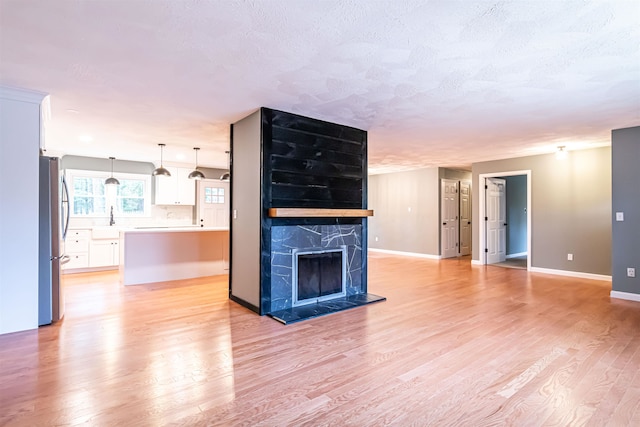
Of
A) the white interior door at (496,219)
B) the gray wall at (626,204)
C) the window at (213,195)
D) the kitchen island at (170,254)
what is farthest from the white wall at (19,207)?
the white interior door at (496,219)

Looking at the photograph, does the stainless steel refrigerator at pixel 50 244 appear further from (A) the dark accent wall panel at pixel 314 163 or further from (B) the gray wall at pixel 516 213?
(B) the gray wall at pixel 516 213

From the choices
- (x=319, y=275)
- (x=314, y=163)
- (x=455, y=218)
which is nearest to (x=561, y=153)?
(x=455, y=218)

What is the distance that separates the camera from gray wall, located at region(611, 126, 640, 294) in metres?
4.59

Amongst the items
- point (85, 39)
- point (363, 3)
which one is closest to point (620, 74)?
point (363, 3)

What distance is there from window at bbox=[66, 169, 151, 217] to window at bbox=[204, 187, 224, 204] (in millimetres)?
1263

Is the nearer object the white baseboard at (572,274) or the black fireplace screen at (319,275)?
the black fireplace screen at (319,275)

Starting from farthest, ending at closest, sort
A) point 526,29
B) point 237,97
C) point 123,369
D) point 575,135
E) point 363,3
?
point 575,135, point 237,97, point 123,369, point 526,29, point 363,3

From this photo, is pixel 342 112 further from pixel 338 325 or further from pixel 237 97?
pixel 338 325

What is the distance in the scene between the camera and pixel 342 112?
13.2ft

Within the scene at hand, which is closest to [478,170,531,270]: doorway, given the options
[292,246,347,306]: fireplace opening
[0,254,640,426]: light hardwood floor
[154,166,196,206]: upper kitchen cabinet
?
[0,254,640,426]: light hardwood floor

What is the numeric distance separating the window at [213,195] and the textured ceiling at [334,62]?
364 cm

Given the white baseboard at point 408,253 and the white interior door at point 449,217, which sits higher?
the white interior door at point 449,217

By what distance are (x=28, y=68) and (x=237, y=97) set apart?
1.71 meters

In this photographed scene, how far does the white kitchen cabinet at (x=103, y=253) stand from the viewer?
662 centimetres
